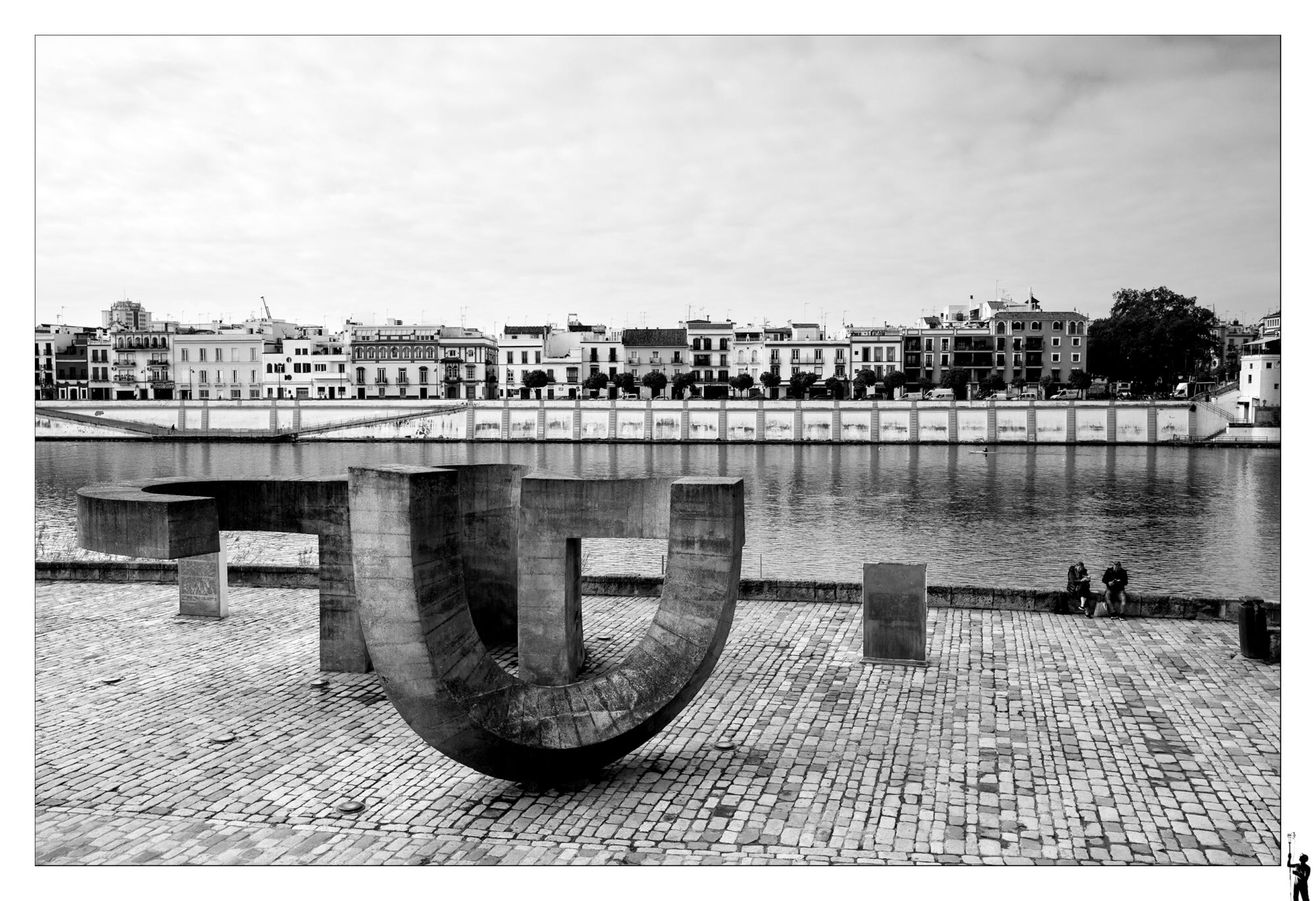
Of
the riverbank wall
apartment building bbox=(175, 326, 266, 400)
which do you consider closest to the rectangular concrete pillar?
the riverbank wall

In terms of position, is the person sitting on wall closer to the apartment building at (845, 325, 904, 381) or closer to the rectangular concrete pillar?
the rectangular concrete pillar

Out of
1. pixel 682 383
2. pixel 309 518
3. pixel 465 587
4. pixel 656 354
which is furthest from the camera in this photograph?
pixel 656 354

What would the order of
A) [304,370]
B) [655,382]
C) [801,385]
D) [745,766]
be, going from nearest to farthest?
[745,766] < [801,385] < [655,382] < [304,370]

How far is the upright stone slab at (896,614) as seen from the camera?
13.3 metres

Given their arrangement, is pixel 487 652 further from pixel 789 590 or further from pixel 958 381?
pixel 958 381

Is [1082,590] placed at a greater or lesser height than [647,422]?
lesser

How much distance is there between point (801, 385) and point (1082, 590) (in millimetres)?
75404

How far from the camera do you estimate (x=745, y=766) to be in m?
9.77

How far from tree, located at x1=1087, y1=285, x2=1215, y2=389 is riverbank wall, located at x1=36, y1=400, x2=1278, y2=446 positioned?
11.4m

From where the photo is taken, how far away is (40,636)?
14.9 meters

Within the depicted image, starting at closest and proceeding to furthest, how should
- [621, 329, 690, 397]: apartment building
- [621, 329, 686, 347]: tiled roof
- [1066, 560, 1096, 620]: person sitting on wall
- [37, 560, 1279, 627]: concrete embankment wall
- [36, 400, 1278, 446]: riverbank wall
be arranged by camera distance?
[37, 560, 1279, 627]: concrete embankment wall
[1066, 560, 1096, 620]: person sitting on wall
[36, 400, 1278, 446]: riverbank wall
[621, 329, 690, 397]: apartment building
[621, 329, 686, 347]: tiled roof

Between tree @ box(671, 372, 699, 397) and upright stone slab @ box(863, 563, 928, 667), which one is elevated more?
tree @ box(671, 372, 699, 397)

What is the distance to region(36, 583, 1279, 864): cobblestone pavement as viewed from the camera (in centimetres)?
814
